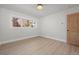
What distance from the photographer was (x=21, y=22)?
6238 mm

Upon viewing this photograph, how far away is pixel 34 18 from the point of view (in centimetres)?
788

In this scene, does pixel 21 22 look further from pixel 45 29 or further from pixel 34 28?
pixel 45 29

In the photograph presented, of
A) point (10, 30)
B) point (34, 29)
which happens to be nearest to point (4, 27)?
point (10, 30)

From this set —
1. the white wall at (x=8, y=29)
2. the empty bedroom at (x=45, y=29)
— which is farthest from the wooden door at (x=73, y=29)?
the white wall at (x=8, y=29)

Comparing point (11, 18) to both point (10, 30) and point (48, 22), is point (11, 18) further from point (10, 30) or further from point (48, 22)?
point (48, 22)

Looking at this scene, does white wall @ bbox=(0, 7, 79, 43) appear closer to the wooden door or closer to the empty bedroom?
the empty bedroom

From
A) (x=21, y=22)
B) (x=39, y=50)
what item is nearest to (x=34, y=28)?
(x=21, y=22)

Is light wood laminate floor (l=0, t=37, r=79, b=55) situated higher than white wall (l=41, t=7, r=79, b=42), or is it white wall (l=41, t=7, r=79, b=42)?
white wall (l=41, t=7, r=79, b=42)

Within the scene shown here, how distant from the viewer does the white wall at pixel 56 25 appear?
5102mm

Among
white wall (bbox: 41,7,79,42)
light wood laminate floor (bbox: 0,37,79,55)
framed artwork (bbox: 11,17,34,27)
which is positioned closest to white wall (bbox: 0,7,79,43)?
white wall (bbox: 41,7,79,42)

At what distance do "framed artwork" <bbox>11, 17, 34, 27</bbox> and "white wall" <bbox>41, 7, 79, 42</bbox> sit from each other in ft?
4.21

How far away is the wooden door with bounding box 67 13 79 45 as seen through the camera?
442 centimetres

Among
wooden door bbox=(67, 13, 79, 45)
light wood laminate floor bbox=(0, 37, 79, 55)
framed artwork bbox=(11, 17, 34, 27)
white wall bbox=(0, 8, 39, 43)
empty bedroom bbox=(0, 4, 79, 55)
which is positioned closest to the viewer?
light wood laminate floor bbox=(0, 37, 79, 55)
